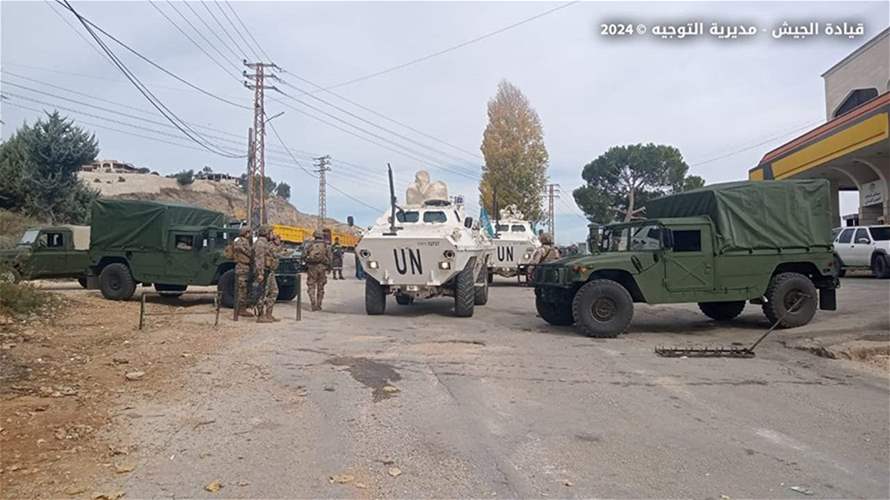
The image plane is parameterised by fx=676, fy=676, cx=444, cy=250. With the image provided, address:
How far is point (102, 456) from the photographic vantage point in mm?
4523

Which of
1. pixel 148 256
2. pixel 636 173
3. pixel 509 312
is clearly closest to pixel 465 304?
pixel 509 312

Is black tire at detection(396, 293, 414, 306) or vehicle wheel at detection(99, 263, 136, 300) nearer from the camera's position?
vehicle wheel at detection(99, 263, 136, 300)

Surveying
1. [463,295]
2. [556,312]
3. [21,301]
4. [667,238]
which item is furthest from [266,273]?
[667,238]

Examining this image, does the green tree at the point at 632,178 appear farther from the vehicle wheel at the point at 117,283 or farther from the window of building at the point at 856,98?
the vehicle wheel at the point at 117,283

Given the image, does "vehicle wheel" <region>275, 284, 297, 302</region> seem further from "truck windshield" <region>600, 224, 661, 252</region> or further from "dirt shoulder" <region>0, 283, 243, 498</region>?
"truck windshield" <region>600, 224, 661, 252</region>

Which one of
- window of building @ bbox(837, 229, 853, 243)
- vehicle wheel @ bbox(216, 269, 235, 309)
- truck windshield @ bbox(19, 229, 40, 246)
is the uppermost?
window of building @ bbox(837, 229, 853, 243)

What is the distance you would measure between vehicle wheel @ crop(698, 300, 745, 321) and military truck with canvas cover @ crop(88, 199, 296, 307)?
27.5ft

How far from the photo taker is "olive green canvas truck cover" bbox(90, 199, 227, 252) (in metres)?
14.6

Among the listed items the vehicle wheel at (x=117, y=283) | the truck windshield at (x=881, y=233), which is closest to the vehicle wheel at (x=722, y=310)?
the truck windshield at (x=881, y=233)

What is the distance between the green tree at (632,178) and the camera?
155 ft

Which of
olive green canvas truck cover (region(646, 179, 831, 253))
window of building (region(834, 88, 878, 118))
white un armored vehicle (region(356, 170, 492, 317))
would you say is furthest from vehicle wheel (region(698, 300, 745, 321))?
window of building (region(834, 88, 878, 118))

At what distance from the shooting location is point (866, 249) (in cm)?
1977

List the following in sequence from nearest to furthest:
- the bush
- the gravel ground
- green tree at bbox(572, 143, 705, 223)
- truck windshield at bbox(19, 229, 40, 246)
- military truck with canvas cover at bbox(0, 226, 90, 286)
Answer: the gravel ground < the bush < military truck with canvas cover at bbox(0, 226, 90, 286) < truck windshield at bbox(19, 229, 40, 246) < green tree at bbox(572, 143, 705, 223)

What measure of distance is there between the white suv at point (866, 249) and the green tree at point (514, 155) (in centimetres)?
1821
